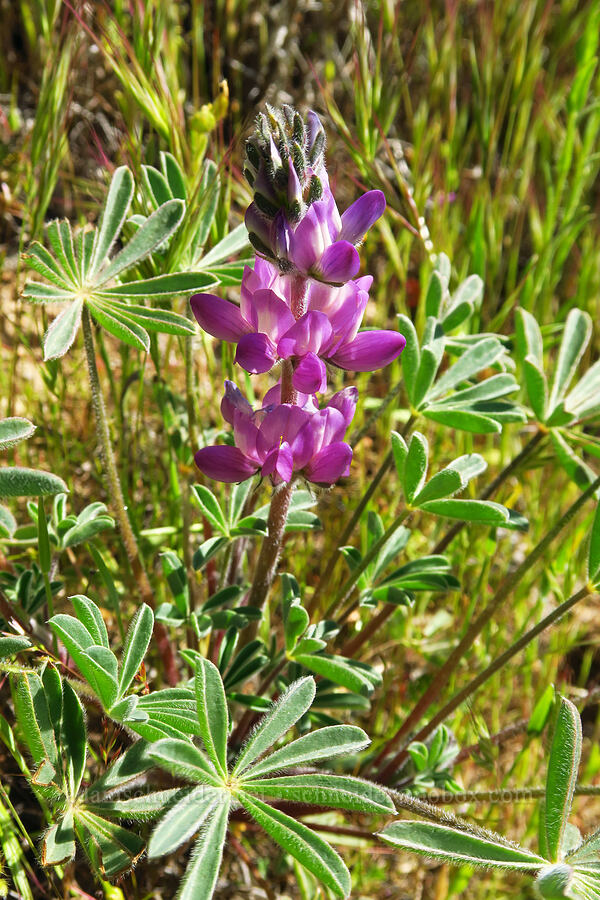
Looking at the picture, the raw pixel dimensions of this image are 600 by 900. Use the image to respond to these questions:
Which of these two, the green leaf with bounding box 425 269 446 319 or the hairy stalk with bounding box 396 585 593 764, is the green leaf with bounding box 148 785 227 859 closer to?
the hairy stalk with bounding box 396 585 593 764

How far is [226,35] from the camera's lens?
143 inches

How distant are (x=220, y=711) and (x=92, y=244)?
105 cm

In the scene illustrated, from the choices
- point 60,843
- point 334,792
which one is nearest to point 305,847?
point 334,792

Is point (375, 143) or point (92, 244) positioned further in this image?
point (375, 143)

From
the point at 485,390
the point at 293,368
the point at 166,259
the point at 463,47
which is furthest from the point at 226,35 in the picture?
the point at 293,368

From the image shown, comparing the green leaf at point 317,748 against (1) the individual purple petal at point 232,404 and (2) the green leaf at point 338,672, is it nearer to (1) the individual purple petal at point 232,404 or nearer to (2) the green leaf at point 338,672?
(2) the green leaf at point 338,672

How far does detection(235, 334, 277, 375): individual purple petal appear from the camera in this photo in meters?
1.35

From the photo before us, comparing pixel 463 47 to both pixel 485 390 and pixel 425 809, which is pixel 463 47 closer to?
Result: pixel 485 390

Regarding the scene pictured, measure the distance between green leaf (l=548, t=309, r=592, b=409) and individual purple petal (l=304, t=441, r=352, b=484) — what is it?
868 mm

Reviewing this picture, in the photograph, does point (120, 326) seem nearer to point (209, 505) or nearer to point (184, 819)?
point (209, 505)

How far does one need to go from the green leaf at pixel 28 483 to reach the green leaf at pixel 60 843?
56 centimetres

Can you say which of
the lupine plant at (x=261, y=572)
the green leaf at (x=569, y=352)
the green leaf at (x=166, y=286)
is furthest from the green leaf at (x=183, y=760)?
the green leaf at (x=569, y=352)

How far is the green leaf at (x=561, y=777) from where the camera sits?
4.37 ft

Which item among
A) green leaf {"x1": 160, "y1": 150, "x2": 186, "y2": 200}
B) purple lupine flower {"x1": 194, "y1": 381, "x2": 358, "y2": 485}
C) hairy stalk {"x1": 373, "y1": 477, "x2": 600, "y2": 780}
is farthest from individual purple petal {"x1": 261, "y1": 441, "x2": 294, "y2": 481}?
green leaf {"x1": 160, "y1": 150, "x2": 186, "y2": 200}
